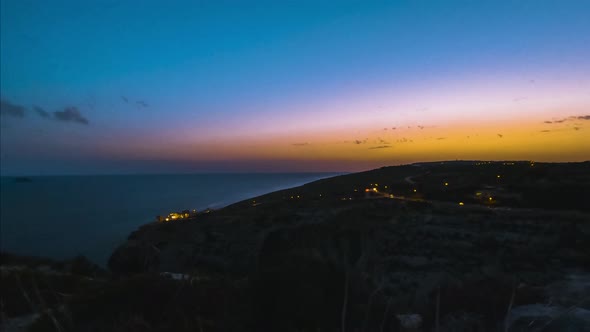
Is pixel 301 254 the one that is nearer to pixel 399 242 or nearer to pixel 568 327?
pixel 568 327

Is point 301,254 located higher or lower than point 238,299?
higher

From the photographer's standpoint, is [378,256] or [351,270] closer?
[351,270]

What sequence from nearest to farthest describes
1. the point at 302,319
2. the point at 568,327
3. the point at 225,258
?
the point at 568,327 < the point at 302,319 < the point at 225,258

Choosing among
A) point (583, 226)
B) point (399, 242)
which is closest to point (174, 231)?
point (399, 242)

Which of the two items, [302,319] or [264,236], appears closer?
→ [302,319]

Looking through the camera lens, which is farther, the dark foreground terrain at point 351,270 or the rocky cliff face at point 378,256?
the rocky cliff face at point 378,256

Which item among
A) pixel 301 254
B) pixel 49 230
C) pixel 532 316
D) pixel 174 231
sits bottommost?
pixel 49 230

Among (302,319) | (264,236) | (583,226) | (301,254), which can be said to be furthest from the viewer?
(264,236)

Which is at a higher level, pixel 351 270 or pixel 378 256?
pixel 351 270
